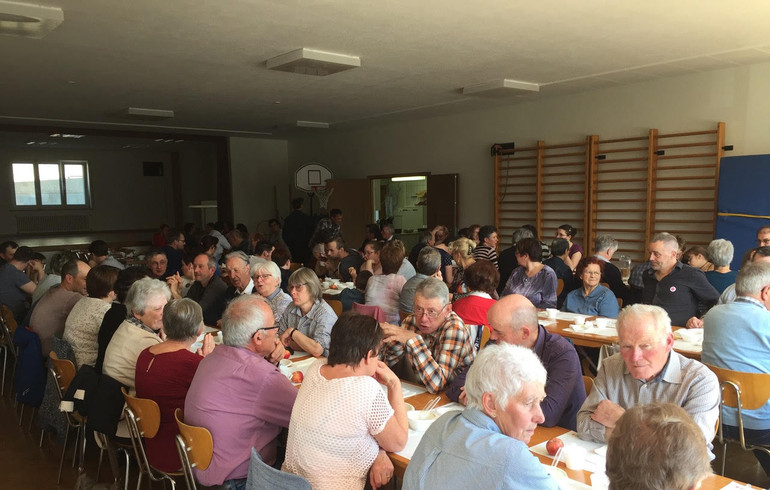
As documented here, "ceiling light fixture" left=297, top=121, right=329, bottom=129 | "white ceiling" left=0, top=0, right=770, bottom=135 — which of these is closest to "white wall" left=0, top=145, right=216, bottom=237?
"ceiling light fixture" left=297, top=121, right=329, bottom=129

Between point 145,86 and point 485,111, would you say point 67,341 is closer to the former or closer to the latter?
point 145,86

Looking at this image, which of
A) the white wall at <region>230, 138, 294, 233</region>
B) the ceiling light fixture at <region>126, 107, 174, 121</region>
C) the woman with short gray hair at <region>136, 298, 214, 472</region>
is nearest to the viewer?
the woman with short gray hair at <region>136, 298, 214, 472</region>

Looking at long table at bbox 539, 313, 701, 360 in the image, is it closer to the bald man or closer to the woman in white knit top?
the bald man

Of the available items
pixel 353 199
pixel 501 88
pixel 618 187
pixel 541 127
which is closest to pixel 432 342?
pixel 501 88

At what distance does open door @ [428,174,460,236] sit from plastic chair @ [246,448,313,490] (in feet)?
29.4

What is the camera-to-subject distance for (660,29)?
17.6 ft

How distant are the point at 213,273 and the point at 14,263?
2489 millimetres

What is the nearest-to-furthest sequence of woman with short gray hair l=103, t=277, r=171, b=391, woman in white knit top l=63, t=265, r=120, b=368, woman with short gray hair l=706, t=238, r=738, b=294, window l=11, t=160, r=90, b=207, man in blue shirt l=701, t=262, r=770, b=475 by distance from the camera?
1. man in blue shirt l=701, t=262, r=770, b=475
2. woman with short gray hair l=103, t=277, r=171, b=391
3. woman in white knit top l=63, t=265, r=120, b=368
4. woman with short gray hair l=706, t=238, r=738, b=294
5. window l=11, t=160, r=90, b=207

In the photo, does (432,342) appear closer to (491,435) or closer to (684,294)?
(491,435)

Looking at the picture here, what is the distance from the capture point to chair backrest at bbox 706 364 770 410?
113 inches

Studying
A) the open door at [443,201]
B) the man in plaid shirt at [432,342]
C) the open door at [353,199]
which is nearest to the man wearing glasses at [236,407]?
the man in plaid shirt at [432,342]

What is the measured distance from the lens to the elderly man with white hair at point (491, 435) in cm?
152

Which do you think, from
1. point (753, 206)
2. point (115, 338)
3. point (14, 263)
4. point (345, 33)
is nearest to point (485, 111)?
point (753, 206)

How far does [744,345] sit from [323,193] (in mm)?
10938
